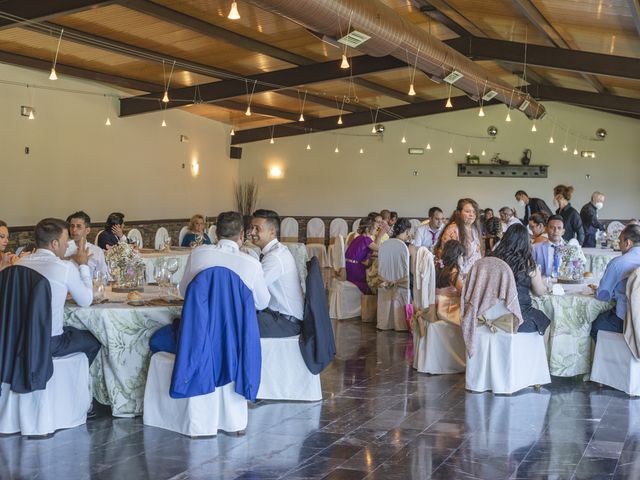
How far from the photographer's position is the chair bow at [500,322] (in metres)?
5.48

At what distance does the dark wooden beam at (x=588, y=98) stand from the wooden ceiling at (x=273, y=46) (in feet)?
0.06

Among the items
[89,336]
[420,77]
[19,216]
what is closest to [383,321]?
[89,336]

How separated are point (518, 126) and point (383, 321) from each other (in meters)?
9.59

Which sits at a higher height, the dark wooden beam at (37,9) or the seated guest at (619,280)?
the dark wooden beam at (37,9)

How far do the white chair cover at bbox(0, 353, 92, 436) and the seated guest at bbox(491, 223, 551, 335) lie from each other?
296cm

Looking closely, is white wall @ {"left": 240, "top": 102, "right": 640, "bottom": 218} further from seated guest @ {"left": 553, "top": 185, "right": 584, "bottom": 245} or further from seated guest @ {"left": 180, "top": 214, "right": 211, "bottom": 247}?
seated guest @ {"left": 180, "top": 214, "right": 211, "bottom": 247}

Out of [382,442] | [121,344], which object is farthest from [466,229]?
[121,344]

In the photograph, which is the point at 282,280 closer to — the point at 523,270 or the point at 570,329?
the point at 523,270

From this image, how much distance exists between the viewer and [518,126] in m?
16.7

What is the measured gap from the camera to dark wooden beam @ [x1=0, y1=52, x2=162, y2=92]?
33.0 ft

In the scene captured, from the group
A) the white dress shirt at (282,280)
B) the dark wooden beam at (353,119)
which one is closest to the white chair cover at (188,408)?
the white dress shirt at (282,280)

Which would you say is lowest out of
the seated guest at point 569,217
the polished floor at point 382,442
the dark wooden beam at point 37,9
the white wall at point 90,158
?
the polished floor at point 382,442

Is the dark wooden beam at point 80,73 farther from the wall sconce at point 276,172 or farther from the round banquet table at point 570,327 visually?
the round banquet table at point 570,327

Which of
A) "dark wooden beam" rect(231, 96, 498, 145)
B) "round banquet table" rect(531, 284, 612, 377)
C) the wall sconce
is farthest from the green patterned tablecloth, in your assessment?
the wall sconce
